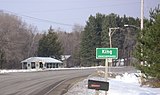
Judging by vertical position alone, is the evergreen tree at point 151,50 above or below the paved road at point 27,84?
above

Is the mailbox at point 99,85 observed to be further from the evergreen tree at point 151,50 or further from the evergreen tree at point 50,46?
the evergreen tree at point 50,46

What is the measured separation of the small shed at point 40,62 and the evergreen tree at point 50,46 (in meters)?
3.56

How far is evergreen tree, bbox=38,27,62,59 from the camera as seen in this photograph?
321ft

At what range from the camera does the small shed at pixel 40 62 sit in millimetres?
92225

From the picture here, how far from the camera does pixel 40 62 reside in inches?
3659

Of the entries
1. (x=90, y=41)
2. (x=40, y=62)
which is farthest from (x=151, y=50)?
(x=90, y=41)

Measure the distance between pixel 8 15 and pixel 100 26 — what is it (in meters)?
29.6

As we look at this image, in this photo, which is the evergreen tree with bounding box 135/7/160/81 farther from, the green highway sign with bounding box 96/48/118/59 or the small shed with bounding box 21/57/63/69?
the small shed with bounding box 21/57/63/69

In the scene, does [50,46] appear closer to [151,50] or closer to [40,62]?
[40,62]

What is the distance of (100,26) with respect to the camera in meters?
120

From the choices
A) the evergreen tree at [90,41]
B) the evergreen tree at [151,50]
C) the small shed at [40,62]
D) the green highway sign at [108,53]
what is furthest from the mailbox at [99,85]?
the evergreen tree at [90,41]

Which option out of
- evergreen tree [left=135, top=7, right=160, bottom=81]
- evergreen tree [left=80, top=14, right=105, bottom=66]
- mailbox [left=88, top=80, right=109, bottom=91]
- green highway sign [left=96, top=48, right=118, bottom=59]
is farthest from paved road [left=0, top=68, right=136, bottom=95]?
evergreen tree [left=80, top=14, right=105, bottom=66]

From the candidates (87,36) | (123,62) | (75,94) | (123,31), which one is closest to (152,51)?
(75,94)

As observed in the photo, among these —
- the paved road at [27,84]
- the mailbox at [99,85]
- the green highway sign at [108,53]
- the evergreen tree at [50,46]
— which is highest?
the evergreen tree at [50,46]
